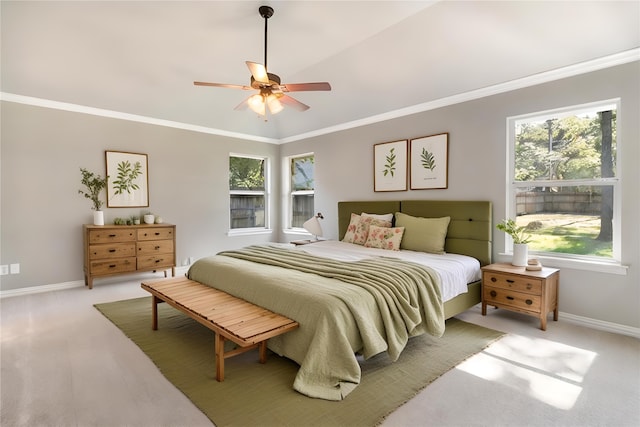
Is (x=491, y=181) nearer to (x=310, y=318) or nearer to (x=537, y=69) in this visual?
(x=537, y=69)

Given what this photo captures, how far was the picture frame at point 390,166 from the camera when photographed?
458 centimetres

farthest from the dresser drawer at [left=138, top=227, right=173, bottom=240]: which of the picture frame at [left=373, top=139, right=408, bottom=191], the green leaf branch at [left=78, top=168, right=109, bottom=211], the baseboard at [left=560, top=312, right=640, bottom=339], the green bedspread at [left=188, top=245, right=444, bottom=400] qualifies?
the baseboard at [left=560, top=312, right=640, bottom=339]

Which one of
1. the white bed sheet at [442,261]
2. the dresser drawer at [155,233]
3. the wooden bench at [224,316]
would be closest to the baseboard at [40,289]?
the dresser drawer at [155,233]

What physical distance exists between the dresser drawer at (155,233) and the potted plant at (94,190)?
52 centimetres

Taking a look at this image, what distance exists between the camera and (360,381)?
82.8 inches

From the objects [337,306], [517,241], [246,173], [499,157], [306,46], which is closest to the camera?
[337,306]

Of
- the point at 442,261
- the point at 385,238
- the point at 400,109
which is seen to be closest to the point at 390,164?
the point at 400,109

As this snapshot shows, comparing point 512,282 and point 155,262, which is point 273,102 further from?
point 155,262

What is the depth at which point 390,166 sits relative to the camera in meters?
4.74

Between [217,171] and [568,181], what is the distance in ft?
16.4

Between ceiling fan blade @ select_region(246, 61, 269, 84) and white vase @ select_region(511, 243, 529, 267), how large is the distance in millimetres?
2925

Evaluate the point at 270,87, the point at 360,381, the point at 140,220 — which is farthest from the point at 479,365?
the point at 140,220

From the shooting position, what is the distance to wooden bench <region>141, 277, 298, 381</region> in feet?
6.54

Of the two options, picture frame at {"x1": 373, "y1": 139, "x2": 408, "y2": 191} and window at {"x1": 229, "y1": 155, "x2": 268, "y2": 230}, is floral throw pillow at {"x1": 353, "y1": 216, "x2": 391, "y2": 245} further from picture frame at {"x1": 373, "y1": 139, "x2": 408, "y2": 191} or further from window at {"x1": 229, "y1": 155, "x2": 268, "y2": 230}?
window at {"x1": 229, "y1": 155, "x2": 268, "y2": 230}
